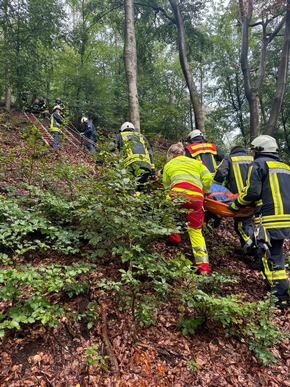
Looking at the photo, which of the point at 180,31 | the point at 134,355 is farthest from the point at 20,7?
the point at 134,355

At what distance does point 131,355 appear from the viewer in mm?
2396

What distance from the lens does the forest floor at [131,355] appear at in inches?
83.1

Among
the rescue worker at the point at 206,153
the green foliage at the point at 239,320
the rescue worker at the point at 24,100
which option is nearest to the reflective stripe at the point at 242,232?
the rescue worker at the point at 206,153

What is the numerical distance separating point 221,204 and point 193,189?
649 millimetres

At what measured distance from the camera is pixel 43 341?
2.32 meters

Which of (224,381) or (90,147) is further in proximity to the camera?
(90,147)

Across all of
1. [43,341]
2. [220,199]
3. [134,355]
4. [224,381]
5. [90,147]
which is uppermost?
[90,147]

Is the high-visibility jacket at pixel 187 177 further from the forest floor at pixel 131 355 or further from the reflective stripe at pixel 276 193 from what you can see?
the forest floor at pixel 131 355

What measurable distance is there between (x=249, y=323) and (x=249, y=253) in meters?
1.94

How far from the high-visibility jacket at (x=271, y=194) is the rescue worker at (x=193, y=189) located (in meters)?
0.64

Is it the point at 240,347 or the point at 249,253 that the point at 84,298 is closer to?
the point at 240,347

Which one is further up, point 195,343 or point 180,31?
point 180,31

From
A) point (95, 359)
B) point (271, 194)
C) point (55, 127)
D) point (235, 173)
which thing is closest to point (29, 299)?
point (95, 359)

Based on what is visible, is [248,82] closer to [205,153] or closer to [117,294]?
[205,153]
